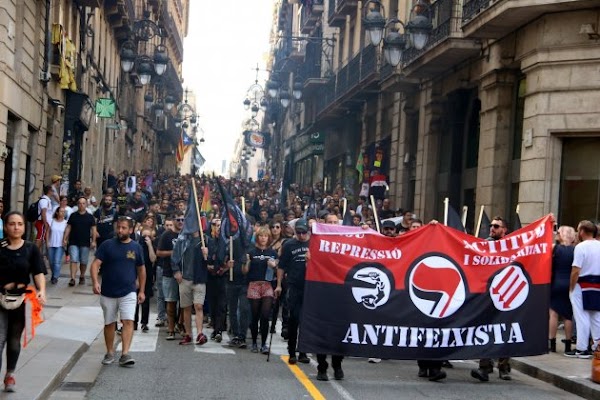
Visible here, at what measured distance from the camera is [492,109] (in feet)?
71.2

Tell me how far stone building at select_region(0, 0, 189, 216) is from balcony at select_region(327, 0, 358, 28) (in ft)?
24.1

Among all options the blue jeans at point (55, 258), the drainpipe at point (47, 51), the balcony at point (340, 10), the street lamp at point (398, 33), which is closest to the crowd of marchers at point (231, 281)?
the blue jeans at point (55, 258)

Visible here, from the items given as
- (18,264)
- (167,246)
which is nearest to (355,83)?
(167,246)

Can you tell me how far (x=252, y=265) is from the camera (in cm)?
1414

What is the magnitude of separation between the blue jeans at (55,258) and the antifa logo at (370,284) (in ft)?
32.6

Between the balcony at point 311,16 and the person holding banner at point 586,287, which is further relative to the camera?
the balcony at point 311,16

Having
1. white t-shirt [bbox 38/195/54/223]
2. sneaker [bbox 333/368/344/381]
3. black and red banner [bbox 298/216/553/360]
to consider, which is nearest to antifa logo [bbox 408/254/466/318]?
black and red banner [bbox 298/216/553/360]

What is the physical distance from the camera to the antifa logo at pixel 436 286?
11.7 m

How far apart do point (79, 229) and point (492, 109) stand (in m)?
8.55

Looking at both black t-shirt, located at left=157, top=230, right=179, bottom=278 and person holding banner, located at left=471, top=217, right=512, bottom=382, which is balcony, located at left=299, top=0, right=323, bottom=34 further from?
person holding banner, located at left=471, top=217, right=512, bottom=382

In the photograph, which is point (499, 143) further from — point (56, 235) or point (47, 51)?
point (47, 51)

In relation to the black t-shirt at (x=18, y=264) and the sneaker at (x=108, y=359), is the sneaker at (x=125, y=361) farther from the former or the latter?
the black t-shirt at (x=18, y=264)

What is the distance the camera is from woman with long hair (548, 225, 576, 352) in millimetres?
14227

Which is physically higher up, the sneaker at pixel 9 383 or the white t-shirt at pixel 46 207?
the white t-shirt at pixel 46 207
